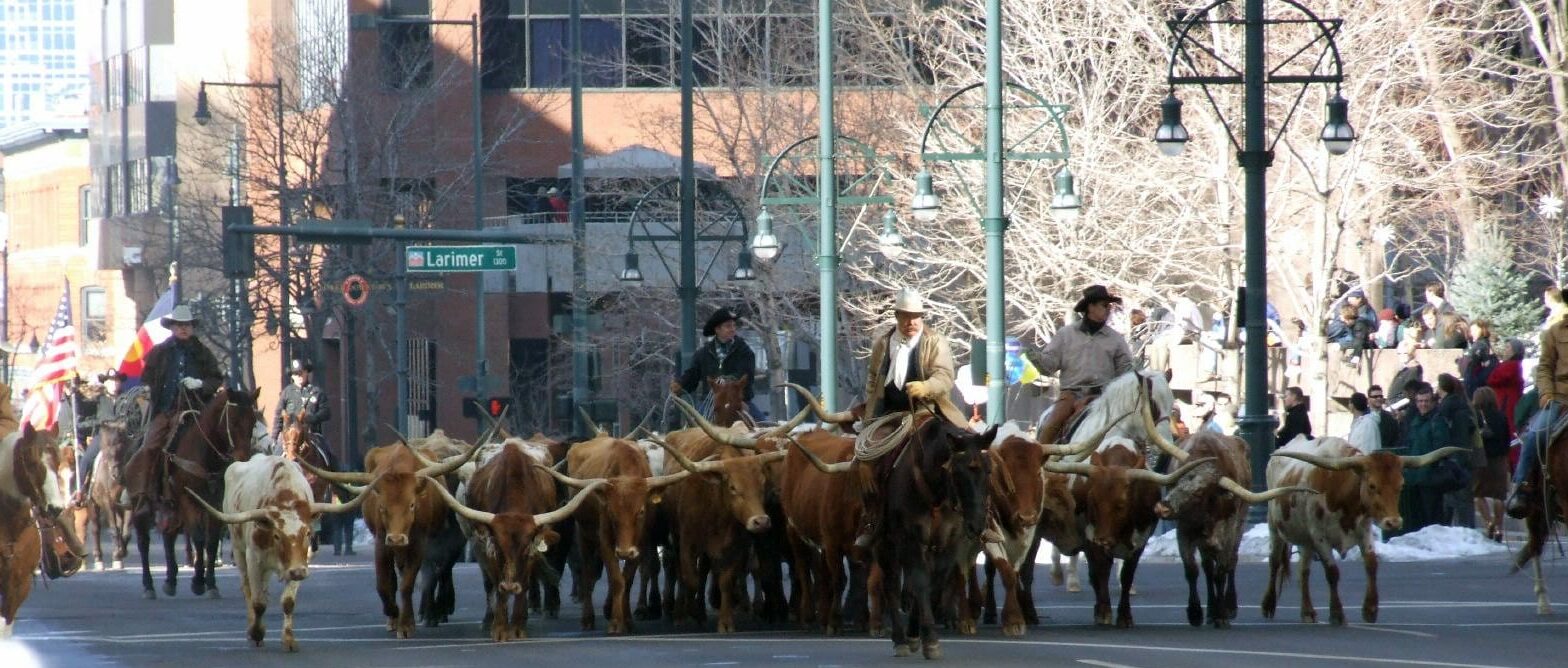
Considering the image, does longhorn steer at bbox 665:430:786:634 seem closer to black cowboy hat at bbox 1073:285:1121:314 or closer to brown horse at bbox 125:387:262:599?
black cowboy hat at bbox 1073:285:1121:314

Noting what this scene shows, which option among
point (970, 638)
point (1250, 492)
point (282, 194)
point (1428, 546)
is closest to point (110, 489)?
point (1428, 546)

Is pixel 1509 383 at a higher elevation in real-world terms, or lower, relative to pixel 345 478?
higher

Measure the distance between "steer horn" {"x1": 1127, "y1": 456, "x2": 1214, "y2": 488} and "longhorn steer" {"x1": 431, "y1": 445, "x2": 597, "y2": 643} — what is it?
402 cm

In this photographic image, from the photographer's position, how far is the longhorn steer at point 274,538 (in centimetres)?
1861

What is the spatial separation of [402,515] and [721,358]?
19.4 feet

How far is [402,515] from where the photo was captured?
1920cm

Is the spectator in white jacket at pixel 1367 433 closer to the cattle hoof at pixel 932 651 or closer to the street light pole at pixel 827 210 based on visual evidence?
the street light pole at pixel 827 210

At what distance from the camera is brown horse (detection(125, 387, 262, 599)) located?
2461 centimetres

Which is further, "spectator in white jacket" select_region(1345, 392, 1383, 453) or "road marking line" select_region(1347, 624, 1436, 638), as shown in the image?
"spectator in white jacket" select_region(1345, 392, 1383, 453)

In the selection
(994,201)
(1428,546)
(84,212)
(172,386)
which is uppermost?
(84,212)

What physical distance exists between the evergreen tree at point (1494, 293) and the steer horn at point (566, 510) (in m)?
24.3

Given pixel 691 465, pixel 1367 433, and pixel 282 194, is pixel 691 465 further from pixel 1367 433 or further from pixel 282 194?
pixel 282 194

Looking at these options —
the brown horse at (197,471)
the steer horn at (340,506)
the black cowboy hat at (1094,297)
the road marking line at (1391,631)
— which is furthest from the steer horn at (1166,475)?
the brown horse at (197,471)

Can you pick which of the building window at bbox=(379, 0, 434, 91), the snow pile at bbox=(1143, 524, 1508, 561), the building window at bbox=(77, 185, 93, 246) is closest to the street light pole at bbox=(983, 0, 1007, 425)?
the snow pile at bbox=(1143, 524, 1508, 561)
